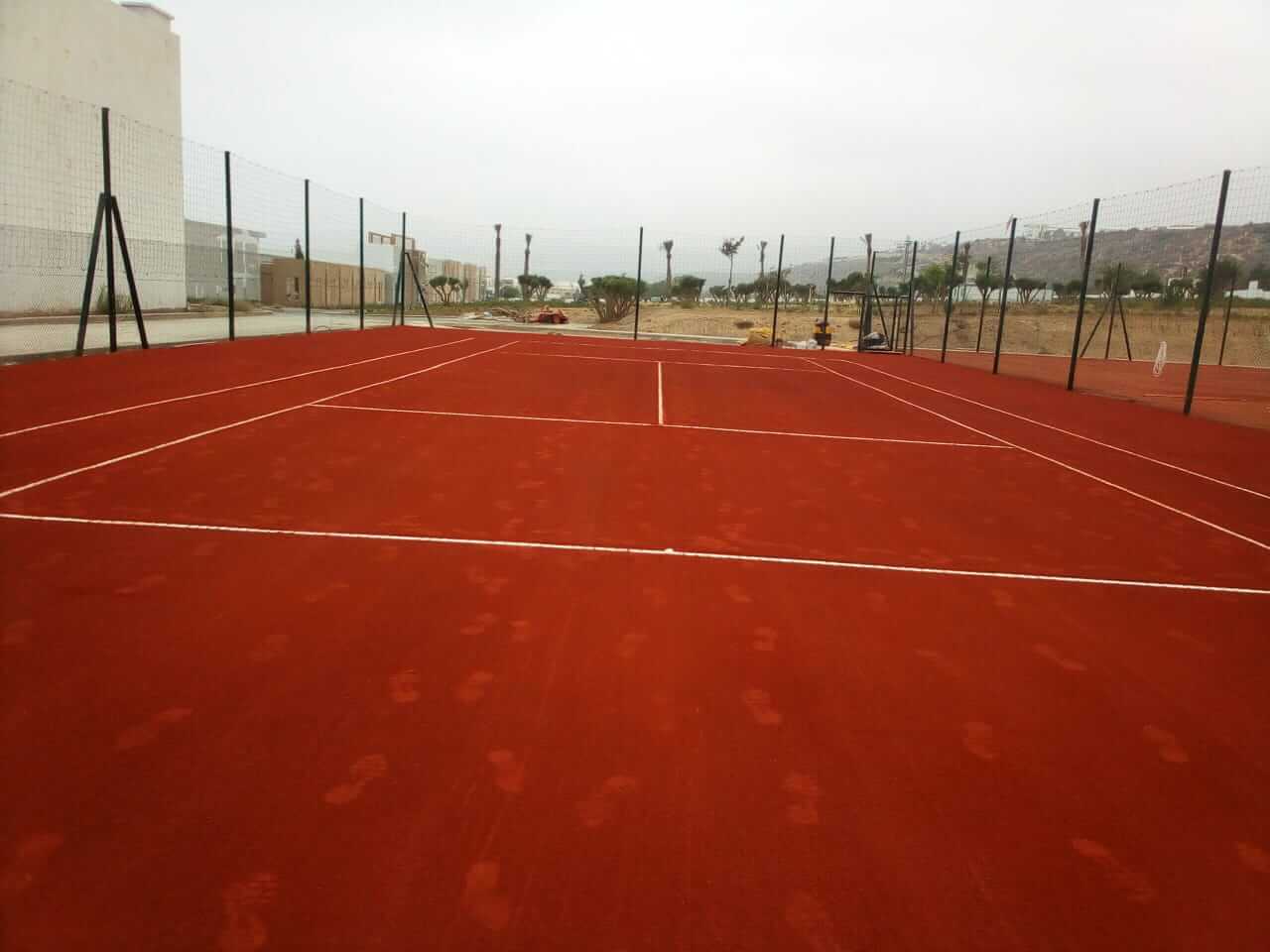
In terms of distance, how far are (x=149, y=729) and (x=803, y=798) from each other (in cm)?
158

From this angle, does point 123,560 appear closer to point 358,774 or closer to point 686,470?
point 358,774

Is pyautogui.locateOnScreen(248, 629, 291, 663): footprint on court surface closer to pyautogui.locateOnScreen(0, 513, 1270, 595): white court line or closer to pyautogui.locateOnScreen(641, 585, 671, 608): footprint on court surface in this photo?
pyautogui.locateOnScreen(0, 513, 1270, 595): white court line

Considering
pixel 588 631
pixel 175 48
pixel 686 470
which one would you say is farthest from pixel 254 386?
pixel 175 48

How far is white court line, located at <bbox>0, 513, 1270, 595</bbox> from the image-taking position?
3404 millimetres

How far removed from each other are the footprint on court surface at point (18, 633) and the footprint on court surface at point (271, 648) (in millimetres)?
656

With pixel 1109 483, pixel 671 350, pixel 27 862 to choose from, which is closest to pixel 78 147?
pixel 671 350

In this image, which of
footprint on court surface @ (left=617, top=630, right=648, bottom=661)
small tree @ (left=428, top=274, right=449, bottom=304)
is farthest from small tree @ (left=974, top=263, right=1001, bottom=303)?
small tree @ (left=428, top=274, right=449, bottom=304)

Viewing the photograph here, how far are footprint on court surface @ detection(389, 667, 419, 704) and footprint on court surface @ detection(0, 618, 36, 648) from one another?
1115mm

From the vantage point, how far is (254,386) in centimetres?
777

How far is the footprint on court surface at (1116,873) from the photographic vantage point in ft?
5.19

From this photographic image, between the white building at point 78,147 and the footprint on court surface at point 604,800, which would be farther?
the white building at point 78,147

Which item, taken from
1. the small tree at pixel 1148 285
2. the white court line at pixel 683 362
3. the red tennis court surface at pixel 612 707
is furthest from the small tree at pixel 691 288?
the red tennis court surface at pixel 612 707

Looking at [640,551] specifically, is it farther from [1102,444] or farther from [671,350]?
[671,350]

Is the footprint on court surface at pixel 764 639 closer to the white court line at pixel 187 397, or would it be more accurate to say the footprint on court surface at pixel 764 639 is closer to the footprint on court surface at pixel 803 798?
the footprint on court surface at pixel 803 798
